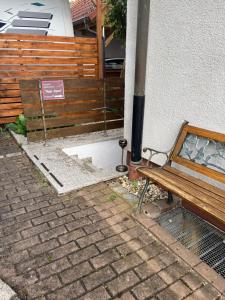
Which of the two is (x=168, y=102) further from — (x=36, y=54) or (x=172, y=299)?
(x=36, y=54)

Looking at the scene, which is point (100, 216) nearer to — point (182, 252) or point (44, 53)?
point (182, 252)

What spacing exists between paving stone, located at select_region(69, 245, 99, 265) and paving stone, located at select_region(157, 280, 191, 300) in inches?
27.5

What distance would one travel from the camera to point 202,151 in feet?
10.0

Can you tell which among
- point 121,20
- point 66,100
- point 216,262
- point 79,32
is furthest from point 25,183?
point 79,32

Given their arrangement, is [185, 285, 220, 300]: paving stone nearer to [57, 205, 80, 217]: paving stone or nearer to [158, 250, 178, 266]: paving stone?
[158, 250, 178, 266]: paving stone

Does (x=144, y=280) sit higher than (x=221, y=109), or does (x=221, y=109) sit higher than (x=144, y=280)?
(x=221, y=109)

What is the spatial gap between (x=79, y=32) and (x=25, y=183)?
34.4ft

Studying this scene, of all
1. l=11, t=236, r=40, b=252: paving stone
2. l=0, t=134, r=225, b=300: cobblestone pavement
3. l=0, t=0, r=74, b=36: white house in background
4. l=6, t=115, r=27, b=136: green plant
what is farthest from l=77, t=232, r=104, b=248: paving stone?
l=0, t=0, r=74, b=36: white house in background

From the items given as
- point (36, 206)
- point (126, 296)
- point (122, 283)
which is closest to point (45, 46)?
point (36, 206)

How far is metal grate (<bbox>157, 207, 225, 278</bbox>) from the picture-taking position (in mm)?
2584

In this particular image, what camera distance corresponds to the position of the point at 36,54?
626 cm

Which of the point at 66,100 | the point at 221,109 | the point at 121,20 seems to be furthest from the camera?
the point at 121,20

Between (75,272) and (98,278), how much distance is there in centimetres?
21

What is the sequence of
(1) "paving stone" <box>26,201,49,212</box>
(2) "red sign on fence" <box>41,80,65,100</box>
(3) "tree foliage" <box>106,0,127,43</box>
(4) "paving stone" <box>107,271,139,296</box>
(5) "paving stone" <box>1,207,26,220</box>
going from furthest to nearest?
(3) "tree foliage" <box>106,0,127,43</box>
(2) "red sign on fence" <box>41,80,65,100</box>
(1) "paving stone" <box>26,201,49,212</box>
(5) "paving stone" <box>1,207,26,220</box>
(4) "paving stone" <box>107,271,139,296</box>
